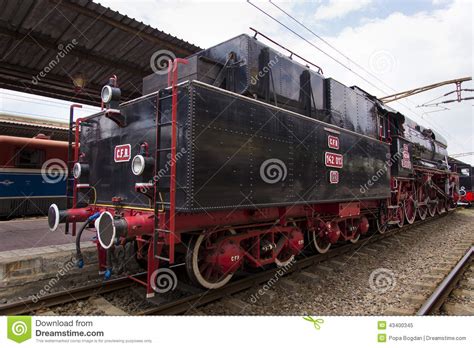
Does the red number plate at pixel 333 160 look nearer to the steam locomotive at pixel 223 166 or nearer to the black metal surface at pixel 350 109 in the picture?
the steam locomotive at pixel 223 166

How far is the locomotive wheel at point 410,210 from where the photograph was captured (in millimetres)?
10966

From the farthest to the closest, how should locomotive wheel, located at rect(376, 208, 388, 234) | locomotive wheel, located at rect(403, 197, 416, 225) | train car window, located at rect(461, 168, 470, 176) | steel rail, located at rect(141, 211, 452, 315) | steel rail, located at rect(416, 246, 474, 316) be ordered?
1. train car window, located at rect(461, 168, 470, 176)
2. locomotive wheel, located at rect(403, 197, 416, 225)
3. locomotive wheel, located at rect(376, 208, 388, 234)
4. steel rail, located at rect(416, 246, 474, 316)
5. steel rail, located at rect(141, 211, 452, 315)

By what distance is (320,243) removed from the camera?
679 centimetres

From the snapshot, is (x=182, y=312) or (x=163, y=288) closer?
(x=182, y=312)

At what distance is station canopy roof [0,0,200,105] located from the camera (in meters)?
6.01

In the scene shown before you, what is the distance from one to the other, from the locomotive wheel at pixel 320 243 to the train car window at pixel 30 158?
34.5 ft

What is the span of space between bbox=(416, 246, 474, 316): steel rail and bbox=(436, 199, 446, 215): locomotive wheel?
9.39 m

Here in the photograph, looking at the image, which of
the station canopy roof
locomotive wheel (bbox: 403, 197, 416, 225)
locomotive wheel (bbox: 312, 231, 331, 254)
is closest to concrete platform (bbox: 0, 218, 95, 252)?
the station canopy roof

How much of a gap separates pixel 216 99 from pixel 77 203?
3348 millimetres

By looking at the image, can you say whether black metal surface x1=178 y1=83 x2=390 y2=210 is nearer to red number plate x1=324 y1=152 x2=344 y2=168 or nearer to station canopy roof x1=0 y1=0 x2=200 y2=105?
red number plate x1=324 y1=152 x2=344 y2=168

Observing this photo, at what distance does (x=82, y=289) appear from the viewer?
177 inches

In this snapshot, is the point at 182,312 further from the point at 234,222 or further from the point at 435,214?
the point at 435,214

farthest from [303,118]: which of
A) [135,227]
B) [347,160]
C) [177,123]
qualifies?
[135,227]

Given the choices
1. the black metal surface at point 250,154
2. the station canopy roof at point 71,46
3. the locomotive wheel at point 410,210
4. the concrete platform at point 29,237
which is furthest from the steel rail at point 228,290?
the station canopy roof at point 71,46
